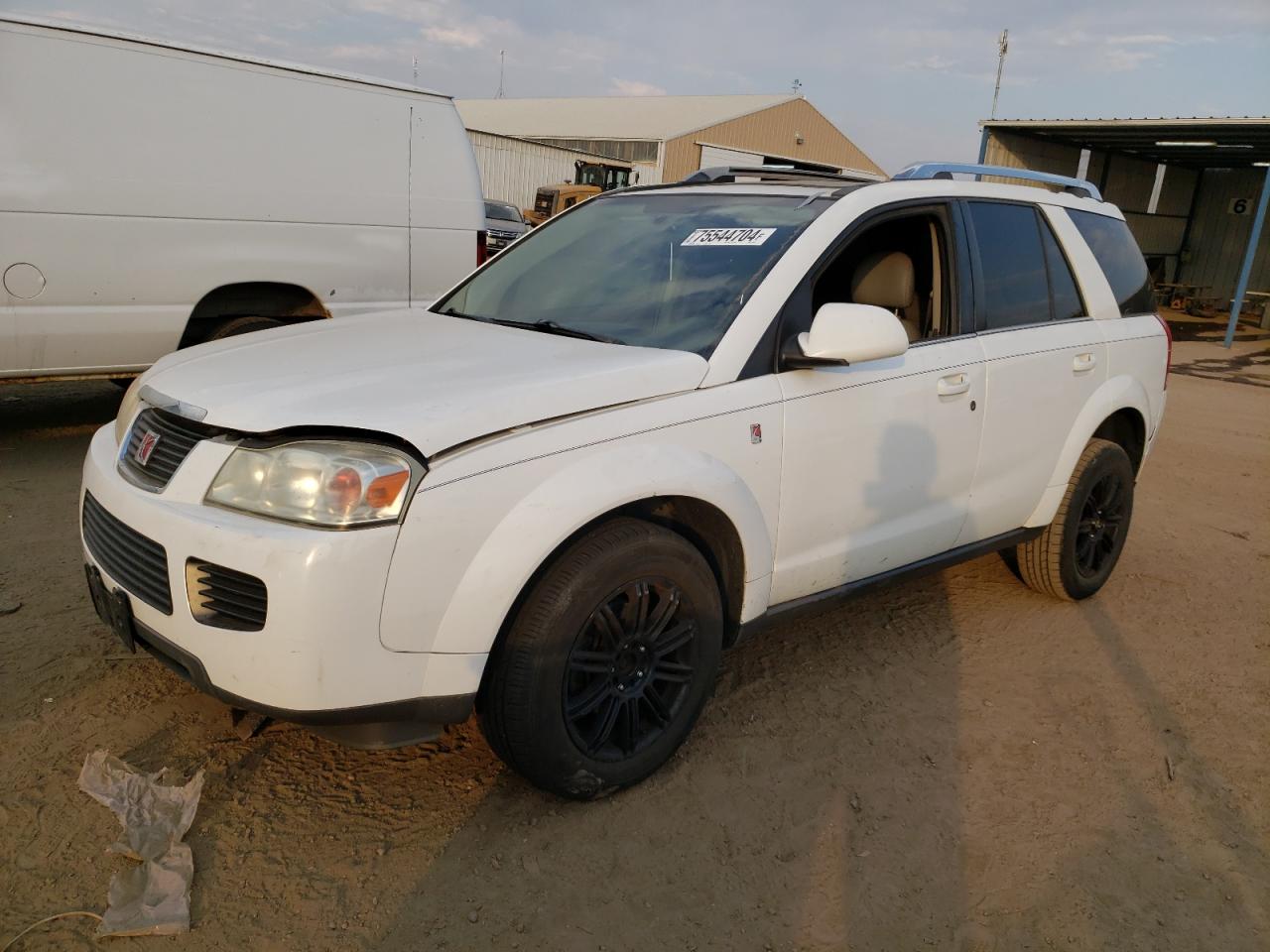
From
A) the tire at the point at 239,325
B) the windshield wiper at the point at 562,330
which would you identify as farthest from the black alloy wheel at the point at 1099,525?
the tire at the point at 239,325

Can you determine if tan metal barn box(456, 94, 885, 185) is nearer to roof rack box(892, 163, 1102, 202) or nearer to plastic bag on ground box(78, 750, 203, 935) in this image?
roof rack box(892, 163, 1102, 202)

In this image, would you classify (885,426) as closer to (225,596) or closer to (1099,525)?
(1099,525)

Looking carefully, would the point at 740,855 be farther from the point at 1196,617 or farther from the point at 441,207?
the point at 441,207

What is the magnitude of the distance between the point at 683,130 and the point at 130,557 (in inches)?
1440

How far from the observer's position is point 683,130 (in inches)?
1435

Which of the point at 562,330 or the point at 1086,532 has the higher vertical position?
the point at 562,330

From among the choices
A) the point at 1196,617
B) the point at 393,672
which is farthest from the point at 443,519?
the point at 1196,617

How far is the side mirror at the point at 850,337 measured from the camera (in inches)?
110

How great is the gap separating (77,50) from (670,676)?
15.1ft

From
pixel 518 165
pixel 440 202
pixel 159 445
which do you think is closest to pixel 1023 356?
pixel 159 445

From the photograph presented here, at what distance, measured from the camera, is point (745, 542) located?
2.86 m

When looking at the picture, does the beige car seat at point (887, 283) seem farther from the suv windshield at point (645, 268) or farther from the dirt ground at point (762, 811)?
the dirt ground at point (762, 811)

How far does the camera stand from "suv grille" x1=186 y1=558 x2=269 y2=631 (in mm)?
2188

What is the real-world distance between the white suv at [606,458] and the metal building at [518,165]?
91.6 feet
